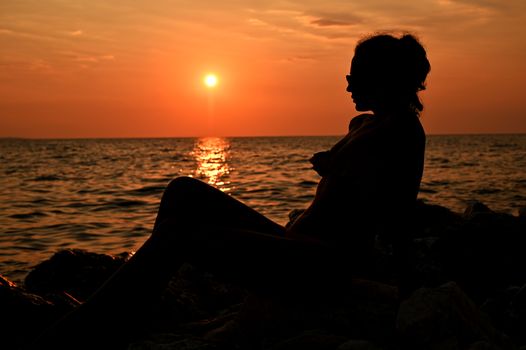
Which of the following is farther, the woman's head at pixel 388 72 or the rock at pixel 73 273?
the rock at pixel 73 273

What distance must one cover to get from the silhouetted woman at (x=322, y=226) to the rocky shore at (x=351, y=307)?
443 mm

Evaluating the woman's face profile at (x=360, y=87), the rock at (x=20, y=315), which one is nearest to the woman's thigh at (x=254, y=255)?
the woman's face profile at (x=360, y=87)

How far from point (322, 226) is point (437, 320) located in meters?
1.05

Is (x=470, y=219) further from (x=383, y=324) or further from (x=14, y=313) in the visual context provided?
(x=14, y=313)

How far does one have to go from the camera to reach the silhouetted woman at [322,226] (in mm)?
3176

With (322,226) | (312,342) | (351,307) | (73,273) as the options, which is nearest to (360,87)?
(322,226)

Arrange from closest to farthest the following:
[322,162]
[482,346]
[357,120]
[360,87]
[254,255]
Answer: [254,255] → [482,346] → [322,162] → [360,87] → [357,120]

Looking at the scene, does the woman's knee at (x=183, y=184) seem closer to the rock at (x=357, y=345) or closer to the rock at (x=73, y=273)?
the rock at (x=357, y=345)

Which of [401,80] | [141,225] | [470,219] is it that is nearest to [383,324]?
[401,80]

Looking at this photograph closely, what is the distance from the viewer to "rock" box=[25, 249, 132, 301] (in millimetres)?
6091

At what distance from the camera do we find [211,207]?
3904 millimetres

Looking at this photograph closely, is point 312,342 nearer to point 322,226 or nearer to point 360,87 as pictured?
point 322,226

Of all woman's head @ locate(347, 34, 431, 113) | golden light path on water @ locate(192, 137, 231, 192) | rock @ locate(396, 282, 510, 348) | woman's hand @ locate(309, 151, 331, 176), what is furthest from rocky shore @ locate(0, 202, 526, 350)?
golden light path on water @ locate(192, 137, 231, 192)

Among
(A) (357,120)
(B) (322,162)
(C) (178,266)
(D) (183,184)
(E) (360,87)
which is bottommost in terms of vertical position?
(C) (178,266)
